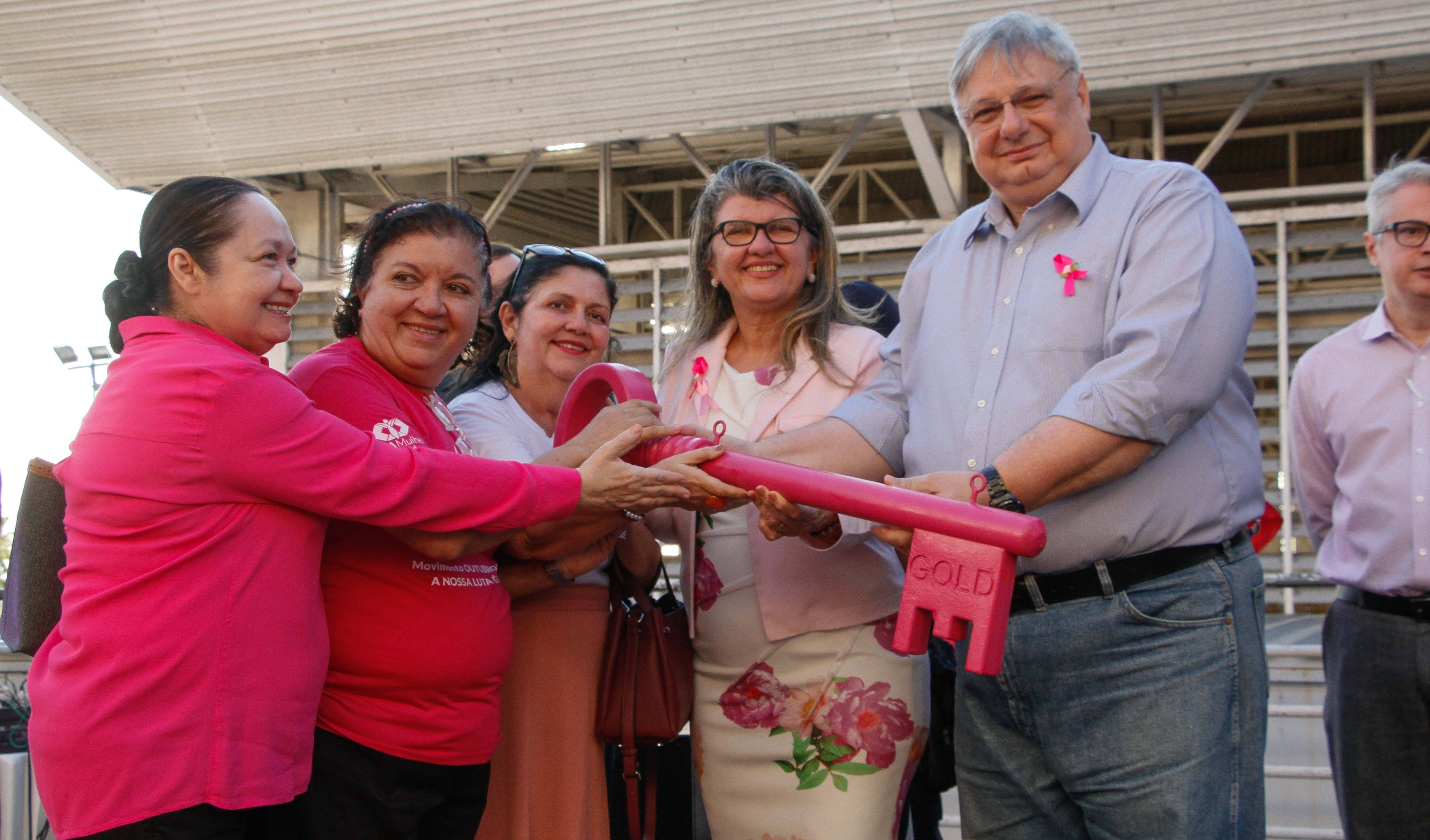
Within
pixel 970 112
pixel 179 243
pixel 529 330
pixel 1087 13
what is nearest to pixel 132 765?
pixel 179 243

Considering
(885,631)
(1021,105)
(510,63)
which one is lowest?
(885,631)

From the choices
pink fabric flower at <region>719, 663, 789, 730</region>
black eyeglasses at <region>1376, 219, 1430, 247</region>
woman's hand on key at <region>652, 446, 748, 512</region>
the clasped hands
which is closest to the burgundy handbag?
pink fabric flower at <region>719, 663, 789, 730</region>

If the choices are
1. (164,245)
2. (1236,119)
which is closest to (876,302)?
(164,245)

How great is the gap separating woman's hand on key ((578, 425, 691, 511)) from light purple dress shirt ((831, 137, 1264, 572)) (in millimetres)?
534

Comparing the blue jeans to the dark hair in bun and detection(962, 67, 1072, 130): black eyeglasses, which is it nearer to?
detection(962, 67, 1072, 130): black eyeglasses

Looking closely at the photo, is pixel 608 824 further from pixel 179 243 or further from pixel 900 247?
pixel 900 247

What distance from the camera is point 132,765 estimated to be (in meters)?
1.59

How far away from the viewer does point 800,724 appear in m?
2.32

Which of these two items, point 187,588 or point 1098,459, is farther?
point 1098,459

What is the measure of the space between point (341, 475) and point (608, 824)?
1077mm

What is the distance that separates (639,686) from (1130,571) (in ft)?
3.39

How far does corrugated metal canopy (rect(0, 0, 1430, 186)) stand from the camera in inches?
300

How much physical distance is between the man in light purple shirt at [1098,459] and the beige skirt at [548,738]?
0.60m

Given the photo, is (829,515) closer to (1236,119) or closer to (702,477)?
(702,477)
